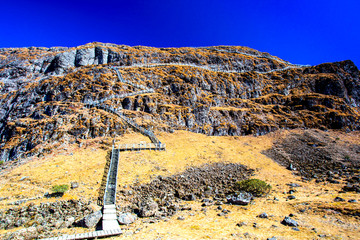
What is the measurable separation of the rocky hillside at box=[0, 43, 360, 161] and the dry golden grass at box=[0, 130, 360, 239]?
21.6ft

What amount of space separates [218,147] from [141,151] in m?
17.4

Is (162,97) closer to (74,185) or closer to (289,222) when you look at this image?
(74,185)

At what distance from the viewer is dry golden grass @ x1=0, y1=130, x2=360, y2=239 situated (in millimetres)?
15297

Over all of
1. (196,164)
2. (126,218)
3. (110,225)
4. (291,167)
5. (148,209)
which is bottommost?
(110,225)

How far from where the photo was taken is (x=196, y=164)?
3238cm

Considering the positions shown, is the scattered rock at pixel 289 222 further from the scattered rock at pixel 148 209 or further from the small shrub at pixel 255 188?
the scattered rock at pixel 148 209

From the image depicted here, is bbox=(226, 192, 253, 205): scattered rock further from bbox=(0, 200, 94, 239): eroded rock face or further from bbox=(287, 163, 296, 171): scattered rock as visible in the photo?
bbox=(287, 163, 296, 171): scattered rock

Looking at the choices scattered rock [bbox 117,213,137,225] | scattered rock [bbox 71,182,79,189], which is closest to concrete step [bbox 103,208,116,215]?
scattered rock [bbox 117,213,137,225]

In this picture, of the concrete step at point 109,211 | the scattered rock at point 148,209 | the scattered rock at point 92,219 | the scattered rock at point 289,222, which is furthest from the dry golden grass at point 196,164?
the scattered rock at point 92,219

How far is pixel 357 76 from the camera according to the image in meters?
72.1

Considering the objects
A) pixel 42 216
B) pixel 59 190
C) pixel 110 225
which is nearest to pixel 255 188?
pixel 110 225

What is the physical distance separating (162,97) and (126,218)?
139 ft

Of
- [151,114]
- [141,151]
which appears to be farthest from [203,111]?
[141,151]

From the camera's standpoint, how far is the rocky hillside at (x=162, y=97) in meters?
42.1
